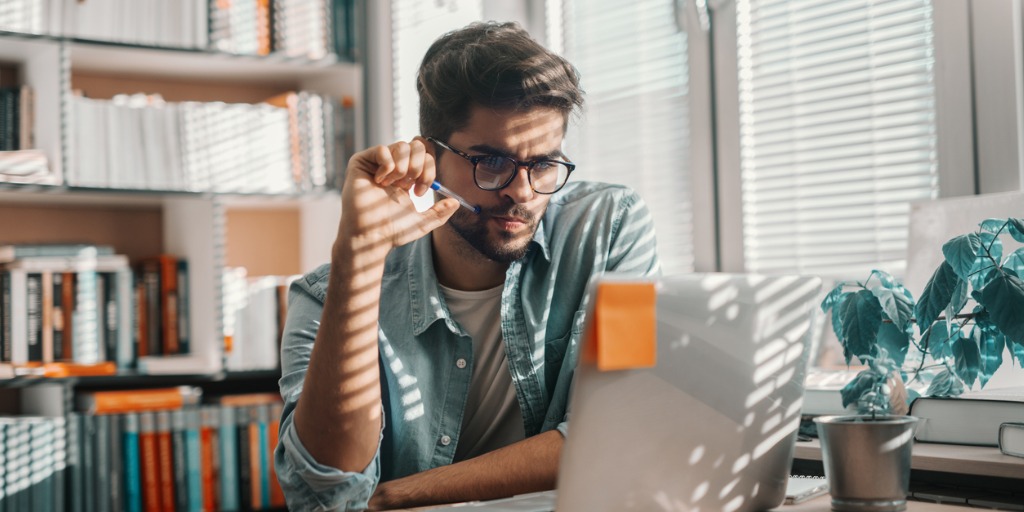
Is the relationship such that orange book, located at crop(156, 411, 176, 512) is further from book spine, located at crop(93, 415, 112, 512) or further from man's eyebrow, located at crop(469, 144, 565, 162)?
man's eyebrow, located at crop(469, 144, 565, 162)

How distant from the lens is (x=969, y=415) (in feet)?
4.38

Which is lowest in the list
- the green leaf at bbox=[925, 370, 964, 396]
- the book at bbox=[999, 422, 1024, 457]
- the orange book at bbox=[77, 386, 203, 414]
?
the orange book at bbox=[77, 386, 203, 414]

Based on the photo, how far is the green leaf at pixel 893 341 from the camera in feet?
4.09

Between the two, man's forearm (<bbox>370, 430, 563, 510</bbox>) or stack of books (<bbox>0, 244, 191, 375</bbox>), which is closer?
man's forearm (<bbox>370, 430, 563, 510</bbox>)

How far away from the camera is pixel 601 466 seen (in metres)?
0.93

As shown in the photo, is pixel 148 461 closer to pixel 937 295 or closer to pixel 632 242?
pixel 632 242

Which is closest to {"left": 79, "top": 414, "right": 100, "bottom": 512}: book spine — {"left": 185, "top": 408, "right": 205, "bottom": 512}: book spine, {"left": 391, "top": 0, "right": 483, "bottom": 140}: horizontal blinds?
{"left": 185, "top": 408, "right": 205, "bottom": 512}: book spine

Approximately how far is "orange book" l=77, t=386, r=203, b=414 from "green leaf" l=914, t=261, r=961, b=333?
1882mm

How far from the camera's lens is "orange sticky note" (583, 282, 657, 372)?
0.88m

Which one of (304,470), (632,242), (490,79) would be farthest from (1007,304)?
(304,470)

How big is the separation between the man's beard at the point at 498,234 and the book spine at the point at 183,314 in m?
1.22

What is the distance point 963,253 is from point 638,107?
4.05 ft

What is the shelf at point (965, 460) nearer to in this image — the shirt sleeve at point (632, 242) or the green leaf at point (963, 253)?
the green leaf at point (963, 253)

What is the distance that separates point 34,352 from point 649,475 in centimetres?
189
